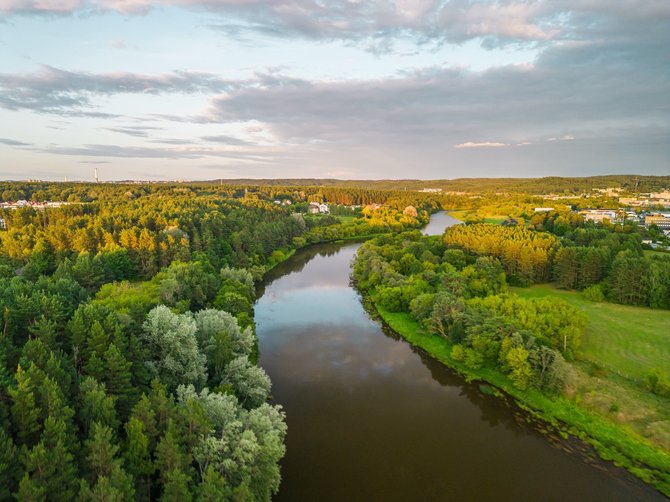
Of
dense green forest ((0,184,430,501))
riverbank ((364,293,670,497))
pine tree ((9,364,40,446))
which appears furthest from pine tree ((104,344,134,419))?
riverbank ((364,293,670,497))

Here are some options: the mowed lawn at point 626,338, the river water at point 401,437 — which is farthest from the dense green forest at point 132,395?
the mowed lawn at point 626,338

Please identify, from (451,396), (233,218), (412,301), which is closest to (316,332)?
(412,301)

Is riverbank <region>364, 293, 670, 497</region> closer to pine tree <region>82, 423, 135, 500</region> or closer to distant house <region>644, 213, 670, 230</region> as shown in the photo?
pine tree <region>82, 423, 135, 500</region>

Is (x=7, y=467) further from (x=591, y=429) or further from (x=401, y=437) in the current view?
(x=591, y=429)

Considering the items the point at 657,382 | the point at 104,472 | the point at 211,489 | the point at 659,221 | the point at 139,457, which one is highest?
the point at 659,221

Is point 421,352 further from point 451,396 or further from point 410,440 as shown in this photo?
point 410,440

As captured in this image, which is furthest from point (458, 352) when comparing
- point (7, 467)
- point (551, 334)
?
point (7, 467)
